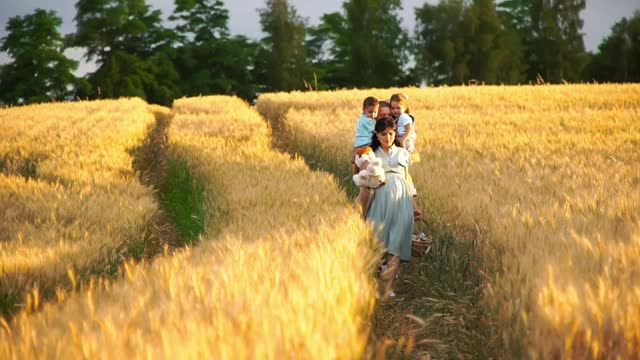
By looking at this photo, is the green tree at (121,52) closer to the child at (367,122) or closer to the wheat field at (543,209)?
the wheat field at (543,209)

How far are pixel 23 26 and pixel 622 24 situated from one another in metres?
45.4

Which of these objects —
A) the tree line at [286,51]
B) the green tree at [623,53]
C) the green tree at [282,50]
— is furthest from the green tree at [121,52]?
the green tree at [623,53]

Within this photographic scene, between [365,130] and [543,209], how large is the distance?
2.68m

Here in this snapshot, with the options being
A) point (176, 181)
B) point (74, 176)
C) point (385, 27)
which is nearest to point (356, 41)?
point (385, 27)

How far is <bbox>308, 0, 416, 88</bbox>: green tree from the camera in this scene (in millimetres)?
44500

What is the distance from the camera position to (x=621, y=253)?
311 cm

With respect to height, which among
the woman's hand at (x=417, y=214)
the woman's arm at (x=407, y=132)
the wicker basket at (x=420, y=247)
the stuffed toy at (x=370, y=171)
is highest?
the woman's arm at (x=407, y=132)

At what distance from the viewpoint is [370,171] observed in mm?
5211

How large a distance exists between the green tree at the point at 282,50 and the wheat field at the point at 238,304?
38.5m

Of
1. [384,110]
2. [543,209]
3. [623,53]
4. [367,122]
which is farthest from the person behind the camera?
[623,53]

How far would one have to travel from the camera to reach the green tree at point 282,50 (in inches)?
1682

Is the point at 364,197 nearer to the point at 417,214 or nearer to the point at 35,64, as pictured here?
the point at 417,214

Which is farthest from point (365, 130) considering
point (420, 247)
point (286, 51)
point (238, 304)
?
→ point (286, 51)

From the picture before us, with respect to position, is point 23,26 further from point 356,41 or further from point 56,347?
point 56,347
